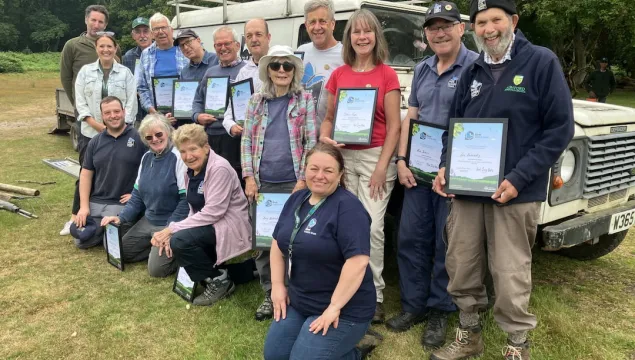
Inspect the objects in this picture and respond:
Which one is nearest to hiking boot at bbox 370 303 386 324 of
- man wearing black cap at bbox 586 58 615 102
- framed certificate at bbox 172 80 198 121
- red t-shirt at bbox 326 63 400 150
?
red t-shirt at bbox 326 63 400 150

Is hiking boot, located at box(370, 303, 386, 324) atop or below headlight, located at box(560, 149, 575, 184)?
below

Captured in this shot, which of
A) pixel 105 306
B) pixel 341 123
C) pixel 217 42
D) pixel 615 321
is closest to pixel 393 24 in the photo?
pixel 217 42

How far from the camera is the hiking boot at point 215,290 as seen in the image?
3.61 metres

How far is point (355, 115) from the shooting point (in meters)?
3.01

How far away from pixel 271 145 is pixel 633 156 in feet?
8.34

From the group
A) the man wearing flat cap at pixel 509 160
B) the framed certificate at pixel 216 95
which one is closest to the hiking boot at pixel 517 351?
the man wearing flat cap at pixel 509 160

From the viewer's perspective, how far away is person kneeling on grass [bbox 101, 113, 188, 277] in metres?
4.12

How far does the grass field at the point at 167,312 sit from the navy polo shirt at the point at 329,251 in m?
0.61

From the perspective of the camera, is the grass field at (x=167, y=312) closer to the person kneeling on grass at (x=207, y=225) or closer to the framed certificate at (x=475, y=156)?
the person kneeling on grass at (x=207, y=225)

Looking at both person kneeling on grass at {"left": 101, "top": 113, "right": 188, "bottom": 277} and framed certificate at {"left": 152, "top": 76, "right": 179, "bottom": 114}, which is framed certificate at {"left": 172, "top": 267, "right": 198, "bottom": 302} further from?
framed certificate at {"left": 152, "top": 76, "right": 179, "bottom": 114}

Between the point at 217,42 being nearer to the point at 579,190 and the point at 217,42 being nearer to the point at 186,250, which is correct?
the point at 186,250

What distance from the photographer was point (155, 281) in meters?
4.06

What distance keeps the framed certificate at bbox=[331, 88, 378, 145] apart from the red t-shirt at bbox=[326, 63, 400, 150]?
0.17 ft

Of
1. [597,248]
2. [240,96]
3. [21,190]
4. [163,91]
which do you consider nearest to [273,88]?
[240,96]
